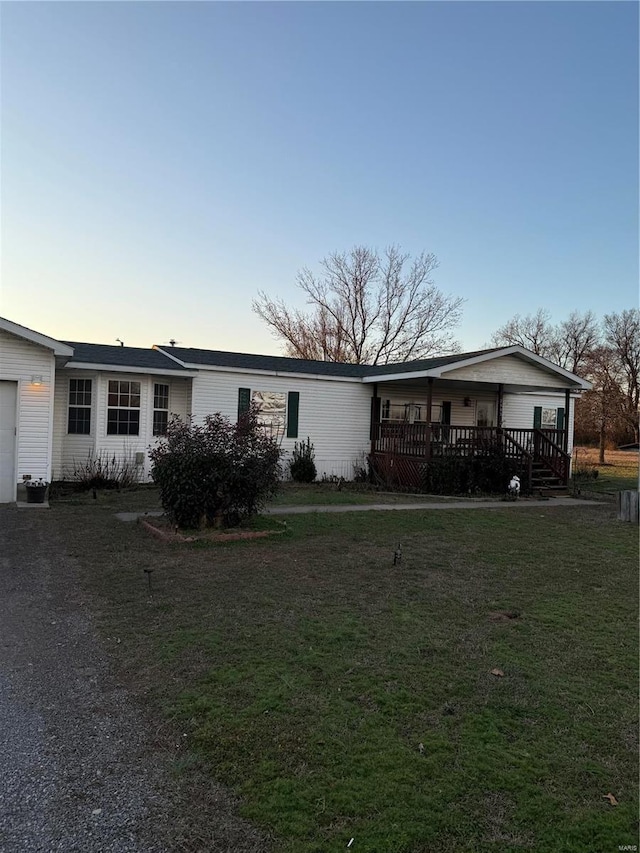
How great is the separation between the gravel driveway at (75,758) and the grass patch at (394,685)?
0.17m

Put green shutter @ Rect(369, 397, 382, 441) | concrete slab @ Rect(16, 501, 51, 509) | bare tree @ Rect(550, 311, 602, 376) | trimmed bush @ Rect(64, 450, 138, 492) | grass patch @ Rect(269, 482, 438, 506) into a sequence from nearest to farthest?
concrete slab @ Rect(16, 501, 51, 509) < grass patch @ Rect(269, 482, 438, 506) < trimmed bush @ Rect(64, 450, 138, 492) < green shutter @ Rect(369, 397, 382, 441) < bare tree @ Rect(550, 311, 602, 376)

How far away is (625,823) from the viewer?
2.41m

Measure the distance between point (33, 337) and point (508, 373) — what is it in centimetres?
1199

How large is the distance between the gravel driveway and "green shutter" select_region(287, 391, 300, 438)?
12.0 meters

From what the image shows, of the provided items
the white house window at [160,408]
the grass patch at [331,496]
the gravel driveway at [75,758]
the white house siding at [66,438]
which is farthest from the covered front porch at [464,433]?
the gravel driveway at [75,758]

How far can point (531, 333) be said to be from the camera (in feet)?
152

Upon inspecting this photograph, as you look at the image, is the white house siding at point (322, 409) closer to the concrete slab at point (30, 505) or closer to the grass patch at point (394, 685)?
the concrete slab at point (30, 505)

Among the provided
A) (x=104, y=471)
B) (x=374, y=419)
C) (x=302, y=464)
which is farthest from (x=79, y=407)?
(x=374, y=419)

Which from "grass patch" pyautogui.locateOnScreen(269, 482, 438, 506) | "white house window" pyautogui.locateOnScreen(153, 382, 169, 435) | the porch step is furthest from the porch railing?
"white house window" pyautogui.locateOnScreen(153, 382, 169, 435)

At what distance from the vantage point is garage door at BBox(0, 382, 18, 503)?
1170 cm

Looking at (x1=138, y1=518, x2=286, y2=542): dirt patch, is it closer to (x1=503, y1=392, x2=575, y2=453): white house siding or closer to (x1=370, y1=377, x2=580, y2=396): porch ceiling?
(x1=370, y1=377, x2=580, y2=396): porch ceiling

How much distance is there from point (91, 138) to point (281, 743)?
13.3 metres

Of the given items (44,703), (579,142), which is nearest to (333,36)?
(579,142)

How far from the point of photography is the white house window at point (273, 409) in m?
16.5
